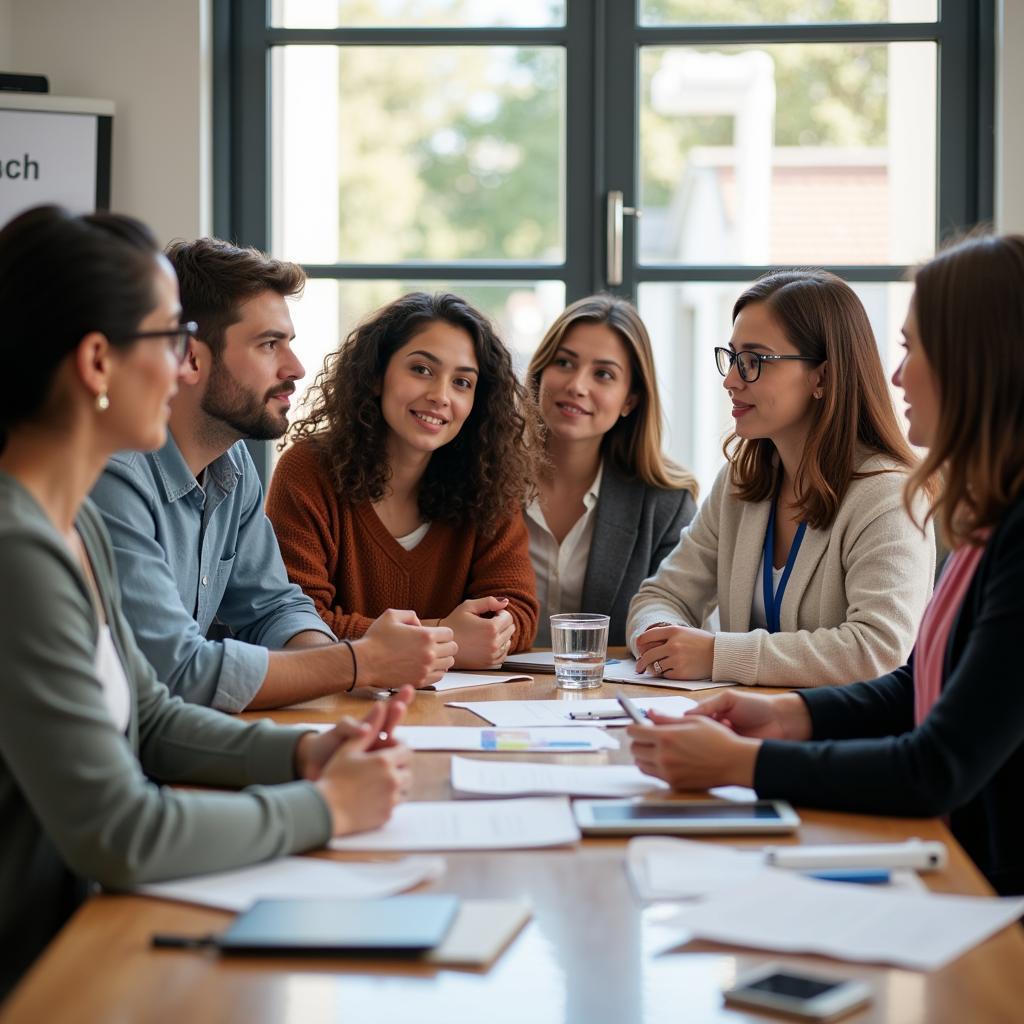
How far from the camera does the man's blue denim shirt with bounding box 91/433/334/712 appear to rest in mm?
1851

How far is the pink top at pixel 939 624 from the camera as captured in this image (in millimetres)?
1523

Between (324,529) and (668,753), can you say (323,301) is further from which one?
(668,753)

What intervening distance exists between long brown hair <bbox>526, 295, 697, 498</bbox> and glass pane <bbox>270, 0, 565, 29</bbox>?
110cm

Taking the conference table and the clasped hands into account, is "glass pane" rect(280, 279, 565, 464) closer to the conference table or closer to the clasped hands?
the clasped hands

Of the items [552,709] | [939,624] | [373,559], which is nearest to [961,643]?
[939,624]

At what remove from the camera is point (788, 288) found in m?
2.52

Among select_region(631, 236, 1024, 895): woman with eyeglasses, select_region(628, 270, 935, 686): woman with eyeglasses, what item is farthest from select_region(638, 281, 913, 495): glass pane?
select_region(631, 236, 1024, 895): woman with eyeglasses

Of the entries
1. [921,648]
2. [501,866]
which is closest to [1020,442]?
[921,648]

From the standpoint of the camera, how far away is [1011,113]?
11.7 feet

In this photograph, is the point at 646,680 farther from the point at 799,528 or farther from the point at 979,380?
the point at 979,380

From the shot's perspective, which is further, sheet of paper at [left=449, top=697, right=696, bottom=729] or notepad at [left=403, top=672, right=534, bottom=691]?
notepad at [left=403, top=672, right=534, bottom=691]

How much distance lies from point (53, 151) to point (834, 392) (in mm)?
2229

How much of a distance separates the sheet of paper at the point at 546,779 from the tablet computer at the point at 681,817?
48mm

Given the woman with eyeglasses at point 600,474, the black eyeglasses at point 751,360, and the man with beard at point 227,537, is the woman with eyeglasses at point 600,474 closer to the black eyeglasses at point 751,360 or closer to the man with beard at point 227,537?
the black eyeglasses at point 751,360
